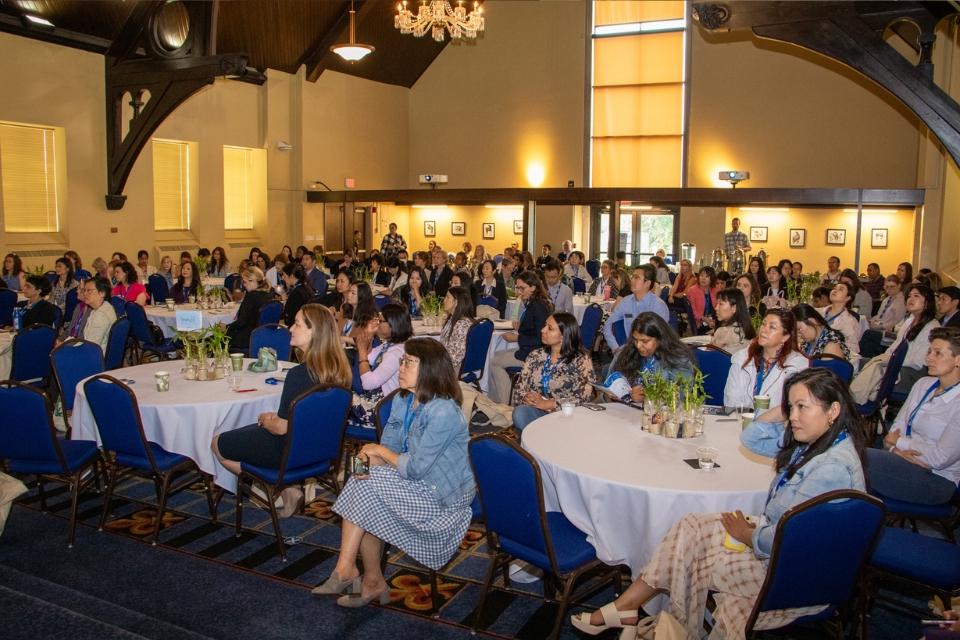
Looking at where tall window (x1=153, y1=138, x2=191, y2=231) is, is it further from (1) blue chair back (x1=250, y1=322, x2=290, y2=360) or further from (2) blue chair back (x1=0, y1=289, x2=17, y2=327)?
(1) blue chair back (x1=250, y1=322, x2=290, y2=360)

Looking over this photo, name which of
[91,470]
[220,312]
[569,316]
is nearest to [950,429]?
[569,316]

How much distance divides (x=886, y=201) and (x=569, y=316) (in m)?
12.4

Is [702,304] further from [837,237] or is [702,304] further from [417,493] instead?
[837,237]

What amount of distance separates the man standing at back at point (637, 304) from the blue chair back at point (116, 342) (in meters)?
4.60

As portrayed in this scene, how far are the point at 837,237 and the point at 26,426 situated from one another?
55.8ft

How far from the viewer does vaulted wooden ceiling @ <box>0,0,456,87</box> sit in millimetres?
13750

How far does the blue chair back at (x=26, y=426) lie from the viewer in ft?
14.9

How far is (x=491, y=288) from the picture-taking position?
1066 centimetres

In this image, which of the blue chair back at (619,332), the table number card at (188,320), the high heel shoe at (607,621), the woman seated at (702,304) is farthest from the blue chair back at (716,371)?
the woman seated at (702,304)

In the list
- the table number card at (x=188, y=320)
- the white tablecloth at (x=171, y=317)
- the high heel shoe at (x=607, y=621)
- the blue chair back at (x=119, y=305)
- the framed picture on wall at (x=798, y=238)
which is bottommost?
the high heel shoe at (x=607, y=621)

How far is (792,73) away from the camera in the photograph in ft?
61.1

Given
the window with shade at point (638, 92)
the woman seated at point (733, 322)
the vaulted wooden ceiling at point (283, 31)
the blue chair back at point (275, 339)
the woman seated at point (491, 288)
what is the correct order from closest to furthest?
the woman seated at point (733, 322)
the blue chair back at point (275, 339)
the woman seated at point (491, 288)
the vaulted wooden ceiling at point (283, 31)
the window with shade at point (638, 92)

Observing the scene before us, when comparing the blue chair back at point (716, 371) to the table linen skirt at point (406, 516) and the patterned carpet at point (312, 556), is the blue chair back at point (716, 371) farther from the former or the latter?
the table linen skirt at point (406, 516)

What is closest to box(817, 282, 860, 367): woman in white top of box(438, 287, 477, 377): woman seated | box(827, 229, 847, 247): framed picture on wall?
box(438, 287, 477, 377): woman seated
